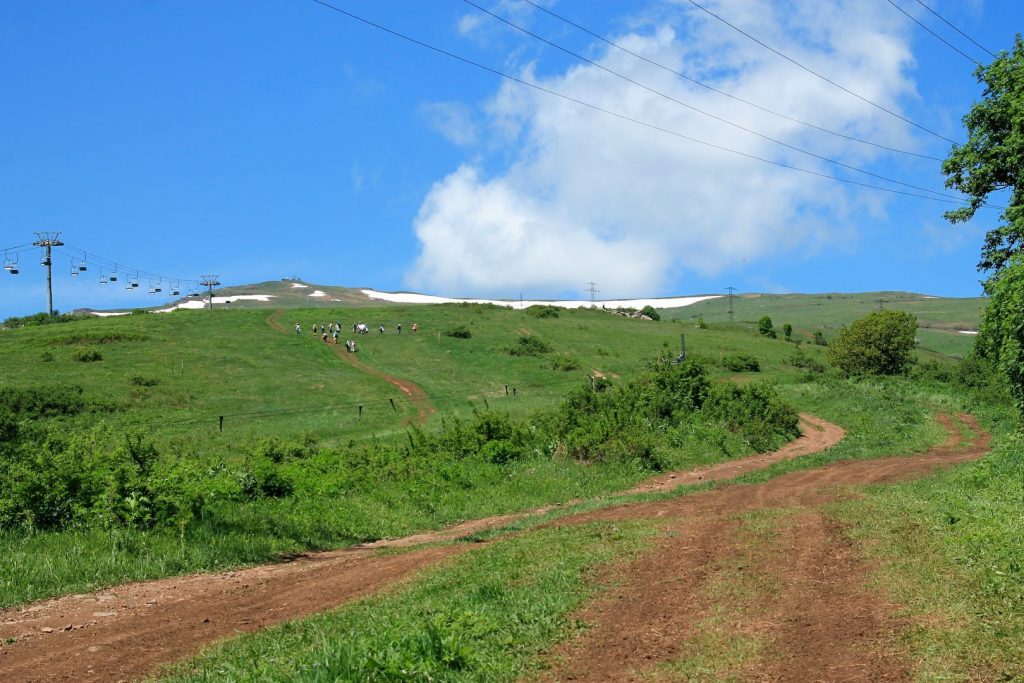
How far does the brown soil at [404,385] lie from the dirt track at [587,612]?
39.2 m

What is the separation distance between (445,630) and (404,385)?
6042cm

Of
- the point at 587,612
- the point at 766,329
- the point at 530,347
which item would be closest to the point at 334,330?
the point at 530,347

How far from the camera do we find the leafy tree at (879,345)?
244 feet

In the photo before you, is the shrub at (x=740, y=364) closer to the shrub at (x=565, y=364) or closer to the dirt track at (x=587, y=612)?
the shrub at (x=565, y=364)

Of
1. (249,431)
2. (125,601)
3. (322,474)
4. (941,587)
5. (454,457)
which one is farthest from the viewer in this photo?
(249,431)

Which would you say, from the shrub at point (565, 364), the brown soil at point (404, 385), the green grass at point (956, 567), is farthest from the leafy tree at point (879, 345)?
the green grass at point (956, 567)

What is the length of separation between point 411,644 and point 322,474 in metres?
16.3

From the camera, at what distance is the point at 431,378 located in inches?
2872

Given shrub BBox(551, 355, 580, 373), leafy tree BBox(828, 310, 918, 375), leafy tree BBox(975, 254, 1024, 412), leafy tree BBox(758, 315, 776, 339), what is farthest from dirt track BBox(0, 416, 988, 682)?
leafy tree BBox(758, 315, 776, 339)

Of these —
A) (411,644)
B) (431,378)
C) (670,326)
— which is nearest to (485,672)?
(411,644)

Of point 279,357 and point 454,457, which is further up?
point 279,357

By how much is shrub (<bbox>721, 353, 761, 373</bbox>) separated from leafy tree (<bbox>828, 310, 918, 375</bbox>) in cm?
772

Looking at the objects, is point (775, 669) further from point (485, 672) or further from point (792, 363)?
point (792, 363)

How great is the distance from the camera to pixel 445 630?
8.48 meters
